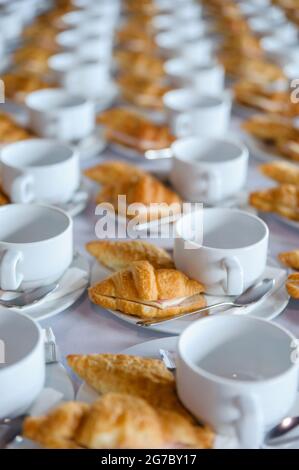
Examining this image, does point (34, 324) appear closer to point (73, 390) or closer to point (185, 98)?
point (73, 390)

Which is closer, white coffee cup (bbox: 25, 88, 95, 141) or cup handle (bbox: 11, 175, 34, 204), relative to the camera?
cup handle (bbox: 11, 175, 34, 204)

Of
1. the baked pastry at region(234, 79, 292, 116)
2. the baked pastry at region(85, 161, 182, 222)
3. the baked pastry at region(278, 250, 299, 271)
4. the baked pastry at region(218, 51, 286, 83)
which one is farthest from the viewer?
the baked pastry at region(218, 51, 286, 83)

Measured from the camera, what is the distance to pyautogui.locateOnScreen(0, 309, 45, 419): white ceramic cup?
62cm

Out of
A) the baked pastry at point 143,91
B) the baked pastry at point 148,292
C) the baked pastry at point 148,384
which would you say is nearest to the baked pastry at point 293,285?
the baked pastry at point 148,292

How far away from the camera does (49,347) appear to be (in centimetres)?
72

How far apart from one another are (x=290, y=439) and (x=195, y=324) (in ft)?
0.46

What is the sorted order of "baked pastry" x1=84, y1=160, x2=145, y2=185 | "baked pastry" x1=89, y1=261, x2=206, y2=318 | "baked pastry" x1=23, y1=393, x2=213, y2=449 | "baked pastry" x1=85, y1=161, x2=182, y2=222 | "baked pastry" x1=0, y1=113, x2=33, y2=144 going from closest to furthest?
1. "baked pastry" x1=23, y1=393, x2=213, y2=449
2. "baked pastry" x1=89, y1=261, x2=206, y2=318
3. "baked pastry" x1=85, y1=161, x2=182, y2=222
4. "baked pastry" x1=84, y1=160, x2=145, y2=185
5. "baked pastry" x1=0, y1=113, x2=33, y2=144

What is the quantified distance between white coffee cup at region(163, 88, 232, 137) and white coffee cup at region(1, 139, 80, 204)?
0.27 m

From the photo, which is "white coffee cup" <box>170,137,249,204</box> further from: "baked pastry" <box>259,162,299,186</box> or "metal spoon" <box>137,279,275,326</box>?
"metal spoon" <box>137,279,275,326</box>

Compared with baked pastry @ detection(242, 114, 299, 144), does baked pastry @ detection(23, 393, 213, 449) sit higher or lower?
higher

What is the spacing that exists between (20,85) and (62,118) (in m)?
0.33

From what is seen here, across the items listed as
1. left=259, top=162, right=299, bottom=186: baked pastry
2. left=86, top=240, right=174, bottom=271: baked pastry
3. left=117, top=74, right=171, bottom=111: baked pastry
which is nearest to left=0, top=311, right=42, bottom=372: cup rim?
left=86, top=240, right=174, bottom=271: baked pastry

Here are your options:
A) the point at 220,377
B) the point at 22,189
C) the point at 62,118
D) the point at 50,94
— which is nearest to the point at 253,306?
the point at 220,377

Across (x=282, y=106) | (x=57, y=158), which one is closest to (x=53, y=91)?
(x=57, y=158)
